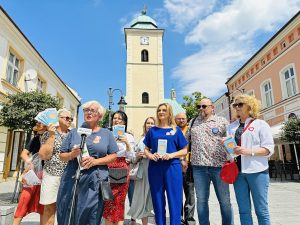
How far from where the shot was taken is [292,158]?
60.3 ft

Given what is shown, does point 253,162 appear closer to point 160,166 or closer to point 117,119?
point 160,166

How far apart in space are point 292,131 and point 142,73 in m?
23.9

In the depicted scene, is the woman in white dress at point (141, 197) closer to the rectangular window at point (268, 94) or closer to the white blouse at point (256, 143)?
the white blouse at point (256, 143)

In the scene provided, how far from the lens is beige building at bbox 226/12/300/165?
17.9m

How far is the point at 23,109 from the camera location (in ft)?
27.1

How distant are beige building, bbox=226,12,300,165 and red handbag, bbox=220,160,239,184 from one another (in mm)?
12531

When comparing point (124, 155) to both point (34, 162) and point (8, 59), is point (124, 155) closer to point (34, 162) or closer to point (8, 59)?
point (34, 162)

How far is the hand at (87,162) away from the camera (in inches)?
97.1

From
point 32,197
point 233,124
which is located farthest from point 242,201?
point 32,197

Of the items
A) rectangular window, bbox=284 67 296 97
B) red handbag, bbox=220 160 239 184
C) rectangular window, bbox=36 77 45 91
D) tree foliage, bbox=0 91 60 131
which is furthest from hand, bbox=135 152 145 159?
rectangular window, bbox=284 67 296 97

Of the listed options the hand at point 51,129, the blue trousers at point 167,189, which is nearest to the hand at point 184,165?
the blue trousers at point 167,189

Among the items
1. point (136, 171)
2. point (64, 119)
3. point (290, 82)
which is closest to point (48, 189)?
point (64, 119)

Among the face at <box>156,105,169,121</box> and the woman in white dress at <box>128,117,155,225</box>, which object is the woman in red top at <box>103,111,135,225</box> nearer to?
the woman in white dress at <box>128,117,155,225</box>

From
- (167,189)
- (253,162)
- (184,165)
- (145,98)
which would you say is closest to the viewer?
(253,162)
